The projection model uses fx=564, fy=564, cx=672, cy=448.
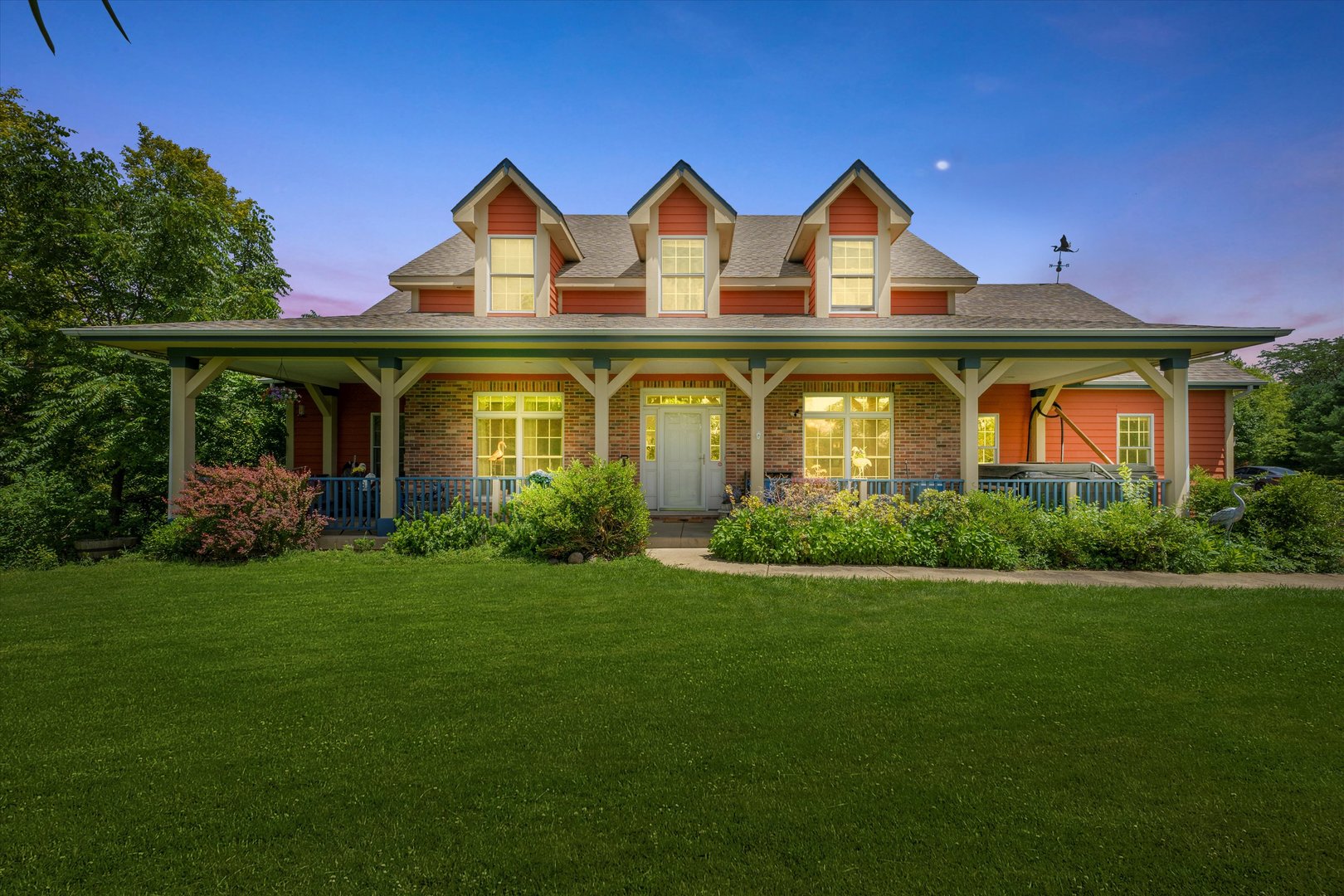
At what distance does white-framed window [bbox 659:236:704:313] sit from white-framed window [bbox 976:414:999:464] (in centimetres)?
758

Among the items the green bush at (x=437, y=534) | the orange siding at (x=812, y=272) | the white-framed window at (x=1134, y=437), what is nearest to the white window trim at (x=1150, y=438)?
the white-framed window at (x=1134, y=437)

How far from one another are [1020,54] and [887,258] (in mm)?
4905

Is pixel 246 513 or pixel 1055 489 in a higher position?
pixel 1055 489

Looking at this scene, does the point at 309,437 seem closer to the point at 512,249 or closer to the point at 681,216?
the point at 512,249

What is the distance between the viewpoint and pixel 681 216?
1206 centimetres

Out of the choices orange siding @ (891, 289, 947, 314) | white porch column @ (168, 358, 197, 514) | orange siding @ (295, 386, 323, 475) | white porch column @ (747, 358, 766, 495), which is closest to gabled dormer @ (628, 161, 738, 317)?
white porch column @ (747, 358, 766, 495)

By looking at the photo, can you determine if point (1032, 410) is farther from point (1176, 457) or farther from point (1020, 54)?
point (1020, 54)

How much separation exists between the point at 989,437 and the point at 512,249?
39.5ft

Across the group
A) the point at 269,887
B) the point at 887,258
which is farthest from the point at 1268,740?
the point at 887,258

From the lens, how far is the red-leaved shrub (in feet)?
27.3

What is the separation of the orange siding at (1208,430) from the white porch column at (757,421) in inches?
487

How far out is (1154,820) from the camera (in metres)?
2.43

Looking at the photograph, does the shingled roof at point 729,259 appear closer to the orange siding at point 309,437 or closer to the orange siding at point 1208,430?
the orange siding at point 309,437

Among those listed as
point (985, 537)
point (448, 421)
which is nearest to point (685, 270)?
point (448, 421)
